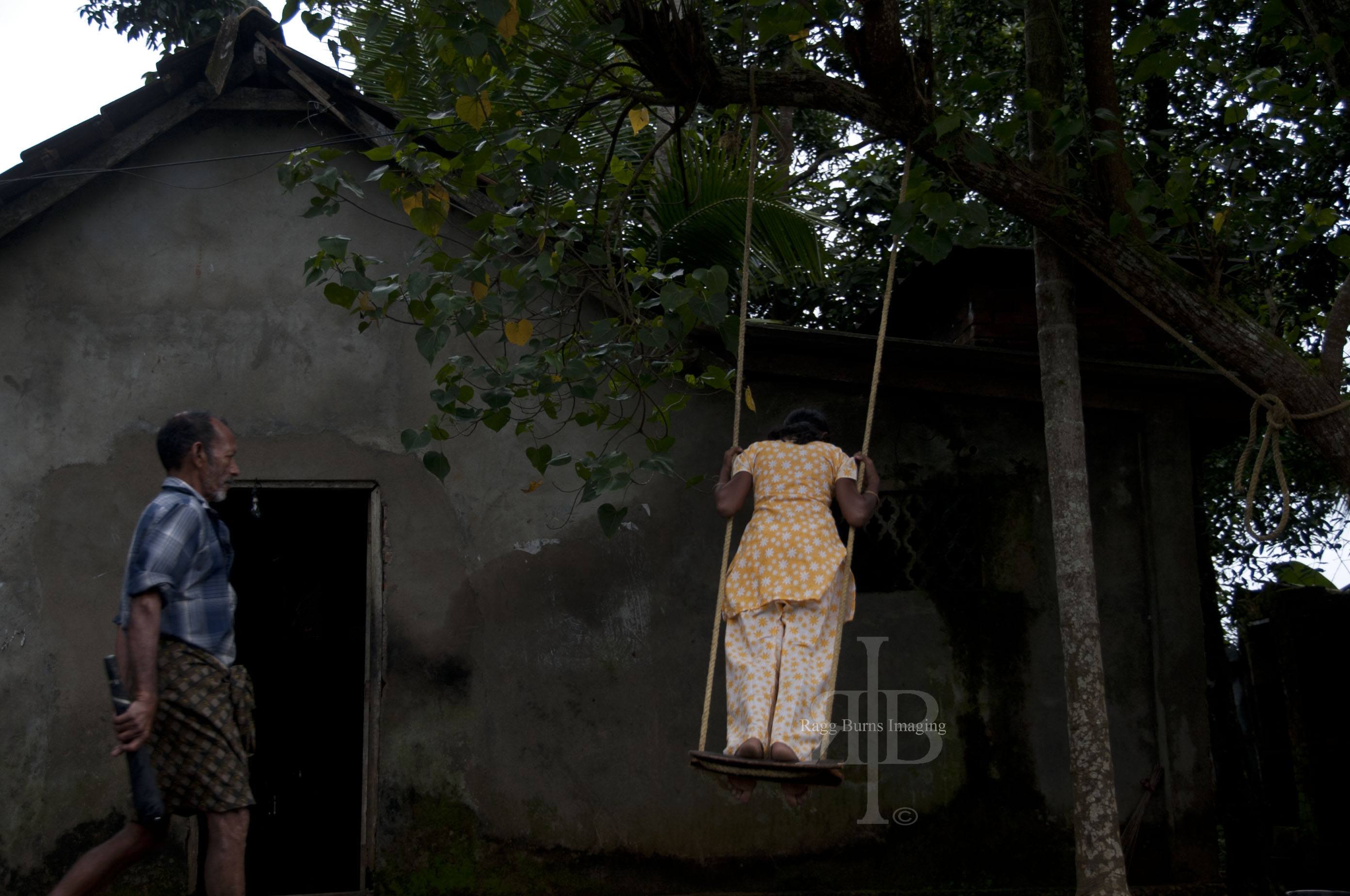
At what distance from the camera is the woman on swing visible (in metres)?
4.16

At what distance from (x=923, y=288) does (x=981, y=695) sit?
2.45 metres

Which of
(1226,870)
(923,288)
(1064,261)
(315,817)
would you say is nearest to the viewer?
(1064,261)

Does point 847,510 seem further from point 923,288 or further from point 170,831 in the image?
point 170,831

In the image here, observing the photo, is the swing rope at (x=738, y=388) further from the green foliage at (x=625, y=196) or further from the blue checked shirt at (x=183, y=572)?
the blue checked shirt at (x=183, y=572)

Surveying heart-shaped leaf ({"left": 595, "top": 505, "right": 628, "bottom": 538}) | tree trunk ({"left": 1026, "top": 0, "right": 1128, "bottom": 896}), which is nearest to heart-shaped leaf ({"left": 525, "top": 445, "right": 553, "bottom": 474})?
heart-shaped leaf ({"left": 595, "top": 505, "right": 628, "bottom": 538})

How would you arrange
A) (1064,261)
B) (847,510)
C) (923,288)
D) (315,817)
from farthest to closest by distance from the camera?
(315,817)
(923,288)
(1064,261)
(847,510)

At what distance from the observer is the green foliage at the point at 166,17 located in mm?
11836

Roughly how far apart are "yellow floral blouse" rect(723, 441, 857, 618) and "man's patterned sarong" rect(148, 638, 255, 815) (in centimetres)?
188

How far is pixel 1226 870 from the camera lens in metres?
5.80

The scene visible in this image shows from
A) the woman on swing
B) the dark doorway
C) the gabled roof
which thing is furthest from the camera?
the dark doorway

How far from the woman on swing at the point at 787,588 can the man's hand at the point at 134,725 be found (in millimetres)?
1915

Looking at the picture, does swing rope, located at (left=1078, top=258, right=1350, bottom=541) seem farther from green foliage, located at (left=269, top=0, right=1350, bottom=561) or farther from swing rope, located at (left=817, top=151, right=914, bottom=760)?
swing rope, located at (left=817, top=151, right=914, bottom=760)

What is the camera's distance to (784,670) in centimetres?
423

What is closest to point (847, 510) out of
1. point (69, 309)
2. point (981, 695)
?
point (981, 695)
